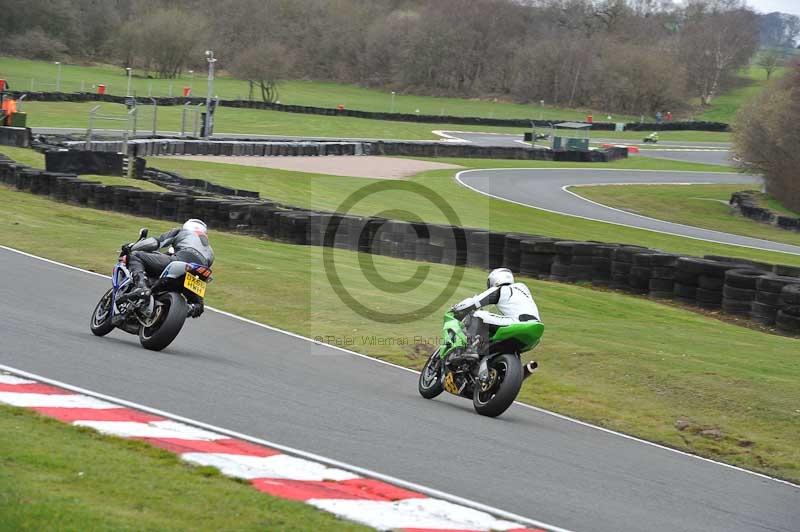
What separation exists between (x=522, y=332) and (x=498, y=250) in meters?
9.51

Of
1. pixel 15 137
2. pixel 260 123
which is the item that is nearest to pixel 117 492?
pixel 15 137

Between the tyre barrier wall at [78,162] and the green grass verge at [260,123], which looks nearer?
the tyre barrier wall at [78,162]

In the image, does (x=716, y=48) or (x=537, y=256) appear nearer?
(x=537, y=256)

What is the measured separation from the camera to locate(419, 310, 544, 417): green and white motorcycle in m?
9.45

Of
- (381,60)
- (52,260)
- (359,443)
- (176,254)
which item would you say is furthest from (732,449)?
(381,60)

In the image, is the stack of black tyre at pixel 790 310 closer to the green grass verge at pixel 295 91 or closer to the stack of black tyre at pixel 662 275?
the stack of black tyre at pixel 662 275

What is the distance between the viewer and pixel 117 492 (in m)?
5.61

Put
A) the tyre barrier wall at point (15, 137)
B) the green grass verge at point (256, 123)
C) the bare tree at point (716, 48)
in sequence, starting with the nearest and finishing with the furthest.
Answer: the tyre barrier wall at point (15, 137), the green grass verge at point (256, 123), the bare tree at point (716, 48)

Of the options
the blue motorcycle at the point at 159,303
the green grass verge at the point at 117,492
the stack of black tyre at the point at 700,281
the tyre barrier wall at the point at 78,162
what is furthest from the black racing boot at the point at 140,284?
the tyre barrier wall at the point at 78,162

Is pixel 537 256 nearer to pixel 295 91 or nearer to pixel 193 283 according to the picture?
pixel 193 283

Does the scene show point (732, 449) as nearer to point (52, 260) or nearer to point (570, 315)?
point (570, 315)

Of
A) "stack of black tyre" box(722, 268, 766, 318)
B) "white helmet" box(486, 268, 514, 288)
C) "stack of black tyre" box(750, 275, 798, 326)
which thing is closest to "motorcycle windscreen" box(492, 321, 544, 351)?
"white helmet" box(486, 268, 514, 288)

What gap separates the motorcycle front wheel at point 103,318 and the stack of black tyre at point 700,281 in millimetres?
9122

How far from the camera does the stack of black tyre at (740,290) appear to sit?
1595cm
